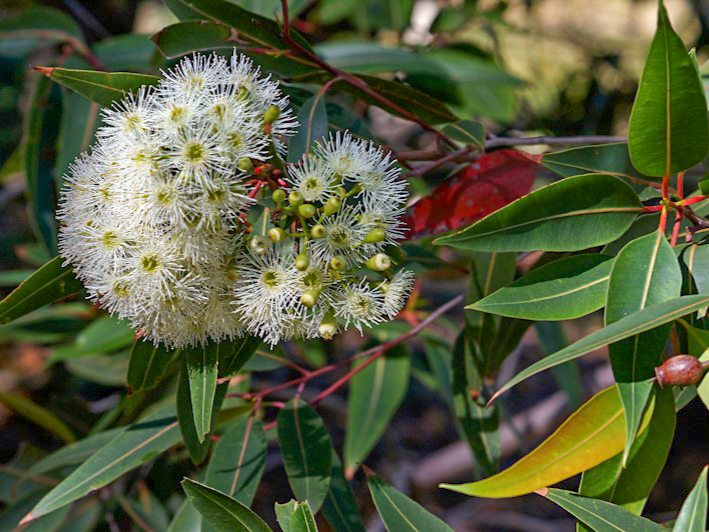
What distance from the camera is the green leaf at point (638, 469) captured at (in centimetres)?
96

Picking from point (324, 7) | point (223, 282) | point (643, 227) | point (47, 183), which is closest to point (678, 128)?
point (643, 227)

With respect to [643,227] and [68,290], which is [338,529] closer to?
[68,290]

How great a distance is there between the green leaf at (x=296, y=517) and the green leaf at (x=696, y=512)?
0.45 m

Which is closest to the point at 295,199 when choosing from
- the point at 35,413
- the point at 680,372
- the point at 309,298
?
the point at 309,298

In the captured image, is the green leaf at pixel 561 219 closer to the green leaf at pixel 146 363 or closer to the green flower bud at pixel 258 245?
the green flower bud at pixel 258 245

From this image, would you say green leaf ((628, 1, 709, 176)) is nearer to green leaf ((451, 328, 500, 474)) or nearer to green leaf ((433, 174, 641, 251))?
green leaf ((433, 174, 641, 251))

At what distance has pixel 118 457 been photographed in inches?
49.4

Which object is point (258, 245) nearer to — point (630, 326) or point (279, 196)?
point (279, 196)

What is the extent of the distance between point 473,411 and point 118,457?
0.68m

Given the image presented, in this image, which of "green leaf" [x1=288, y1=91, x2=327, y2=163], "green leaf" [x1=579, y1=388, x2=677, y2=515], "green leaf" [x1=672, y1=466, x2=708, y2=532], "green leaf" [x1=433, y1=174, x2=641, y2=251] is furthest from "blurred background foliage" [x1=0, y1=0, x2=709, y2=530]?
"green leaf" [x1=672, y1=466, x2=708, y2=532]

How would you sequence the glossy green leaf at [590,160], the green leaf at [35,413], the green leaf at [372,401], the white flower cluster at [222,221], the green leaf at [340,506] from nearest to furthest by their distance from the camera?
the white flower cluster at [222,221]
the glossy green leaf at [590,160]
the green leaf at [340,506]
the green leaf at [35,413]
the green leaf at [372,401]

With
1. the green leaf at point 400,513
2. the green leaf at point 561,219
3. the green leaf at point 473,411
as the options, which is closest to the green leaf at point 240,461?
the green leaf at point 400,513

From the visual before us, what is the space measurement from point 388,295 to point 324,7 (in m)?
1.70

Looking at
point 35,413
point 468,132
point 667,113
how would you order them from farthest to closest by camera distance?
point 35,413 → point 468,132 → point 667,113
